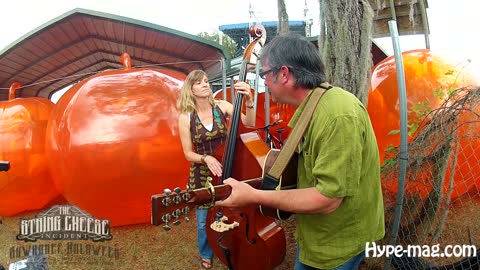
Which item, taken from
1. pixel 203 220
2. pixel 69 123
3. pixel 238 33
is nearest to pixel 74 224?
pixel 69 123

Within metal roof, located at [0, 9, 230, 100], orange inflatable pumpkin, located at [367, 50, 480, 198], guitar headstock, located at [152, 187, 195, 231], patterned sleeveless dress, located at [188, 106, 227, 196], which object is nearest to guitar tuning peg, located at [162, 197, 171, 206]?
guitar headstock, located at [152, 187, 195, 231]

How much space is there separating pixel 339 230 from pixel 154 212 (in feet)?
2.71

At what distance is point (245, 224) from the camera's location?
272cm

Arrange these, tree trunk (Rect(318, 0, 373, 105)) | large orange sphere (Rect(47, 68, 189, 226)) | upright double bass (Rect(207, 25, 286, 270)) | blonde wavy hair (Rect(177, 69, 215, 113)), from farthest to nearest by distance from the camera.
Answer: large orange sphere (Rect(47, 68, 189, 226)), blonde wavy hair (Rect(177, 69, 215, 113)), tree trunk (Rect(318, 0, 373, 105)), upright double bass (Rect(207, 25, 286, 270))

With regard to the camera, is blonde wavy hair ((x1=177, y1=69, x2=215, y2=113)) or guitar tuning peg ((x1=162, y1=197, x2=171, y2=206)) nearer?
guitar tuning peg ((x1=162, y1=197, x2=171, y2=206))

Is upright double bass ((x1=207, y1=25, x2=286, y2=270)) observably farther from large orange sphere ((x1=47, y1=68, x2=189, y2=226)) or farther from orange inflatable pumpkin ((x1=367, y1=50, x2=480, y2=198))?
orange inflatable pumpkin ((x1=367, y1=50, x2=480, y2=198))

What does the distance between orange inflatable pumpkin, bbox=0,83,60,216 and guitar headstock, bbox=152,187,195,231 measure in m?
5.38

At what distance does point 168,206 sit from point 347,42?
2559mm

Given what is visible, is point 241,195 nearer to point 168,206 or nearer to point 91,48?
point 168,206

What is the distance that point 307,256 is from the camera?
5.84 feet

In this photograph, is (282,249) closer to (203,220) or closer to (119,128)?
(203,220)

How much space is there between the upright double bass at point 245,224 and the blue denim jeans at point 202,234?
70 centimetres

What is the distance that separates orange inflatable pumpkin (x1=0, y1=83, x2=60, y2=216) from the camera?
5973 millimetres

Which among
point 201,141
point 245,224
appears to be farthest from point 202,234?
point 245,224
